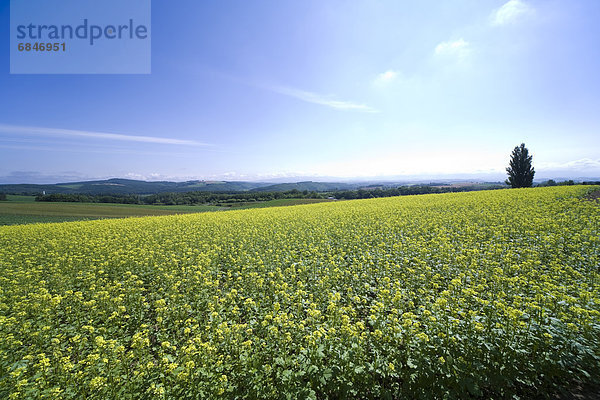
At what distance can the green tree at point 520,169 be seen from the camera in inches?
2203

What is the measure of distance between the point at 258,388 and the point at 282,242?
839cm

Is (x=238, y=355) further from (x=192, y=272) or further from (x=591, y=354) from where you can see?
(x=591, y=354)

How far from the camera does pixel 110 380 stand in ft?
11.9

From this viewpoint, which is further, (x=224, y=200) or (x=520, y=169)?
(x=224, y=200)

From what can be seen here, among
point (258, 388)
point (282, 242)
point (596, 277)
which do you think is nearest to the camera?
point (258, 388)

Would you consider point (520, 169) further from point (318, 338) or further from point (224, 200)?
point (224, 200)

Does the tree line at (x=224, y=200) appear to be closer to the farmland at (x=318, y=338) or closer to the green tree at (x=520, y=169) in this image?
the green tree at (x=520, y=169)

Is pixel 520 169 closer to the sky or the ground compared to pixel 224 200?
closer to the sky

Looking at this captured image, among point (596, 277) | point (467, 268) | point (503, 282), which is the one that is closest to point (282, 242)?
point (467, 268)

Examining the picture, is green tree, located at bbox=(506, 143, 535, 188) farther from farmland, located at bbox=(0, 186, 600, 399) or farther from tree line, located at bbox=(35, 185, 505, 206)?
farmland, located at bbox=(0, 186, 600, 399)

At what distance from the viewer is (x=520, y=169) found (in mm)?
56844

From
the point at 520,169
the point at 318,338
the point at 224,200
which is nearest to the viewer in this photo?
the point at 318,338

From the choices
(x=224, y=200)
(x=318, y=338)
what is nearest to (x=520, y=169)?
(x=318, y=338)

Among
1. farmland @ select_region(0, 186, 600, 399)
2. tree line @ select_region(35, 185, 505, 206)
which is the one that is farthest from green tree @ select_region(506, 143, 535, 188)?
farmland @ select_region(0, 186, 600, 399)
